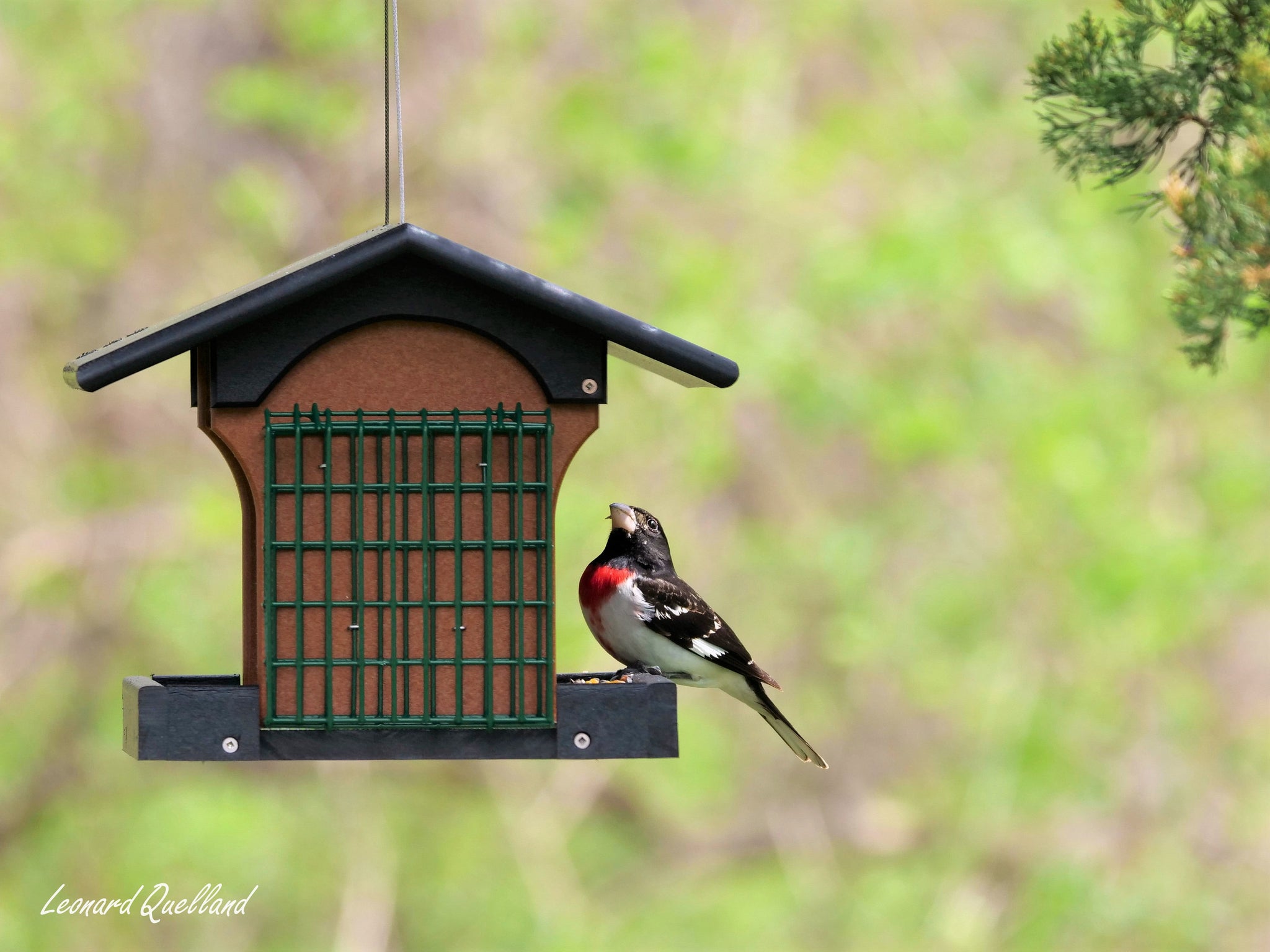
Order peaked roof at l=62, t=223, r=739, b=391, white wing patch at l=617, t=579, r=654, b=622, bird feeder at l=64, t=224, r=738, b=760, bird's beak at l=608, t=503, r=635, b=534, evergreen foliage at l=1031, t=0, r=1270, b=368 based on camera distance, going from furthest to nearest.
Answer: bird's beak at l=608, t=503, r=635, b=534, white wing patch at l=617, t=579, r=654, b=622, bird feeder at l=64, t=224, r=738, b=760, peaked roof at l=62, t=223, r=739, b=391, evergreen foliage at l=1031, t=0, r=1270, b=368

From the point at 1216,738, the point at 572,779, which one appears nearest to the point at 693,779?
the point at 572,779

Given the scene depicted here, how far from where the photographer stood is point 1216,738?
11.0 m

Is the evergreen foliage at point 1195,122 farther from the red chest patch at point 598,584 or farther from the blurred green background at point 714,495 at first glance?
the blurred green background at point 714,495

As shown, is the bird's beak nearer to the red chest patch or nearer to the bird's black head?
the bird's black head

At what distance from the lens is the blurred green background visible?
1005cm

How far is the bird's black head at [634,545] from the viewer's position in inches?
175

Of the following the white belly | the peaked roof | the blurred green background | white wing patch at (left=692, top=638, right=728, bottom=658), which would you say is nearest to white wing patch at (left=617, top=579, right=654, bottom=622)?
the white belly

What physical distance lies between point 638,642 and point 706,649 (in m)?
0.18

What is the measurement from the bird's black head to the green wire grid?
61 cm

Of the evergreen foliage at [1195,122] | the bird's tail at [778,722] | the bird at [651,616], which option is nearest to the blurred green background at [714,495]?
the bird's tail at [778,722]

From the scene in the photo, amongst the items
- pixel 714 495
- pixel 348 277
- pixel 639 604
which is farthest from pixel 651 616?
pixel 714 495

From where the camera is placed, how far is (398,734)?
12.4ft

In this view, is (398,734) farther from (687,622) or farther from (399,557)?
(687,622)

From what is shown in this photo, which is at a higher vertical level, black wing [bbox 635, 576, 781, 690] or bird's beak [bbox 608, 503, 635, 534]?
bird's beak [bbox 608, 503, 635, 534]
